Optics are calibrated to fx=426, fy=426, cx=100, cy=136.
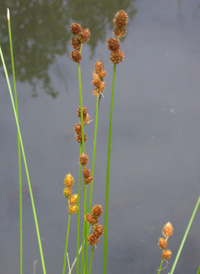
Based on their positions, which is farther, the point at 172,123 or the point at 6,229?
the point at 172,123

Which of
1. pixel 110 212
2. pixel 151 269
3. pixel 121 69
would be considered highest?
pixel 121 69

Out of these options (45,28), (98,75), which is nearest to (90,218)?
(98,75)

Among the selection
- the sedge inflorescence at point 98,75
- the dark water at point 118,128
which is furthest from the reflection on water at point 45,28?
the sedge inflorescence at point 98,75

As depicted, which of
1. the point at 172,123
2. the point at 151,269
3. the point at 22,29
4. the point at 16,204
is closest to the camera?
the point at 151,269

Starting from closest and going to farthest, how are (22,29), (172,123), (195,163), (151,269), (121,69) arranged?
1. (151,269)
2. (195,163)
3. (172,123)
4. (121,69)
5. (22,29)

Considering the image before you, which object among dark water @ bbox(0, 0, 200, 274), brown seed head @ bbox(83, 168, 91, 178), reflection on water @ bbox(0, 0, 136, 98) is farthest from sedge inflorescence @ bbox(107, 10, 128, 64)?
reflection on water @ bbox(0, 0, 136, 98)

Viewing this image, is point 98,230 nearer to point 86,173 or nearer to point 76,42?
point 86,173

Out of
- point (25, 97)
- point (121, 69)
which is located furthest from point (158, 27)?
point (25, 97)

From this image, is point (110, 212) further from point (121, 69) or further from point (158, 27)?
point (158, 27)
